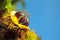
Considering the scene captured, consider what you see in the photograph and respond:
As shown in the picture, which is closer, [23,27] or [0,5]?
[0,5]

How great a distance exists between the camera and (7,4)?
1237 millimetres

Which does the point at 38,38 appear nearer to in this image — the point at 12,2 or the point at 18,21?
the point at 18,21

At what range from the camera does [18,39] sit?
1.34m

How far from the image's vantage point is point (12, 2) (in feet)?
4.33

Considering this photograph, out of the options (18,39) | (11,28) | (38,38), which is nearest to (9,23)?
(11,28)

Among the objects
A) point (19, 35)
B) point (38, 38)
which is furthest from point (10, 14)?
point (38, 38)

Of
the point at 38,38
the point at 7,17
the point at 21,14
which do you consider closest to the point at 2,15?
the point at 7,17

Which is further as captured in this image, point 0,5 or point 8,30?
point 8,30

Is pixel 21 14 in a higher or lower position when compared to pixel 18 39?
higher

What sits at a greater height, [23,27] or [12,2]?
[12,2]

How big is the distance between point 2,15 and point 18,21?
0.41ft

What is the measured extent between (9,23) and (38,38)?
0.27 meters

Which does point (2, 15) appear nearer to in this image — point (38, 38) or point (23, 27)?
point (23, 27)

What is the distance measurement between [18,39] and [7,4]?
0.89 feet
